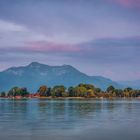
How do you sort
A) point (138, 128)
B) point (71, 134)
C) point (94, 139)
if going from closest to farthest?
point (94, 139) < point (71, 134) < point (138, 128)

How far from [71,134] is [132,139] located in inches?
249

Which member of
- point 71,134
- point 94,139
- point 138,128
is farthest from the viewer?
point 138,128

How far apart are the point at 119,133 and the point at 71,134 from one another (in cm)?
548

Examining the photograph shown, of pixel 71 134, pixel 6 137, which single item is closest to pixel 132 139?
pixel 71 134

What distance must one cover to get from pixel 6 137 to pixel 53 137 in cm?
452

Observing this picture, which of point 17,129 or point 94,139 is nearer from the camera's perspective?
point 94,139

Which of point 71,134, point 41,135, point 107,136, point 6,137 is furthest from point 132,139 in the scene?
point 6,137

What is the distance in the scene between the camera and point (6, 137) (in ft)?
133

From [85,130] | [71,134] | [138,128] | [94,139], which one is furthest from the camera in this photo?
[138,128]

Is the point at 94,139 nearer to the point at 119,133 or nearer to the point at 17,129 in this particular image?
the point at 119,133

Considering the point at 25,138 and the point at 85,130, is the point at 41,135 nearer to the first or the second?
the point at 25,138

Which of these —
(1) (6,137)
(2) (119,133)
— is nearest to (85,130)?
(2) (119,133)

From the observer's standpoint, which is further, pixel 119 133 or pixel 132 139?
pixel 119 133

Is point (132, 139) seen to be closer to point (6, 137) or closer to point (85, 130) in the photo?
point (85, 130)
